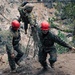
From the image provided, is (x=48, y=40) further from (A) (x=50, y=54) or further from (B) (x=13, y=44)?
(B) (x=13, y=44)

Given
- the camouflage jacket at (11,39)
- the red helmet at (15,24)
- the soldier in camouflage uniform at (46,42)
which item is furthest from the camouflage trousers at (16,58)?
the soldier in camouflage uniform at (46,42)

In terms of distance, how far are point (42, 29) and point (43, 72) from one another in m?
1.73

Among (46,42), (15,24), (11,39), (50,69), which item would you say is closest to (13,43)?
(11,39)

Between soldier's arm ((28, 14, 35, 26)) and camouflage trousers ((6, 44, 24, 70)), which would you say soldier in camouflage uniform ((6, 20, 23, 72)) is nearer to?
camouflage trousers ((6, 44, 24, 70))

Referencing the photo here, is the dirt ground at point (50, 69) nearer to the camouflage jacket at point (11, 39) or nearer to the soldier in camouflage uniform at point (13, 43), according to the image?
the soldier in camouflage uniform at point (13, 43)

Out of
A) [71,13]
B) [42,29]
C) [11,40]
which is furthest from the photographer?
[71,13]

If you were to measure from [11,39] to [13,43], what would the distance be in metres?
0.58

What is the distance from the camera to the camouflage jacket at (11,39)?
10484 mm

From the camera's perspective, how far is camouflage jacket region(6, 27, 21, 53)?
10484mm

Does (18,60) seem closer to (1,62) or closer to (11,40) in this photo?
(11,40)

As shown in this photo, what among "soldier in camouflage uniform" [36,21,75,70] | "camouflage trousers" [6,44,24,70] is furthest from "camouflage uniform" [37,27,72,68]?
"camouflage trousers" [6,44,24,70]

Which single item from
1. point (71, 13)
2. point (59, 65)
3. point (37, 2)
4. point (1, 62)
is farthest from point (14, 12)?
point (59, 65)

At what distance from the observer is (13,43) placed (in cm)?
1116

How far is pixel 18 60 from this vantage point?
38.5 feet
